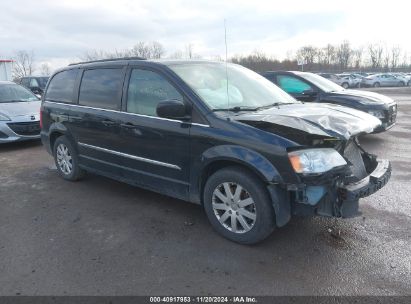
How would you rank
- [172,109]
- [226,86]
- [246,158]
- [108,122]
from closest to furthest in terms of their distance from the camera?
[246,158] < [172,109] < [226,86] < [108,122]

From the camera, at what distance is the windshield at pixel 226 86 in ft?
13.2

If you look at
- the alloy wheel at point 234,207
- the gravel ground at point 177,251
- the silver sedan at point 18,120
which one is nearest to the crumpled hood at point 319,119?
the alloy wheel at point 234,207

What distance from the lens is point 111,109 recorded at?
4719 millimetres

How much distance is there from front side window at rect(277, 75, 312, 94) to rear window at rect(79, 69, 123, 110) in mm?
5207

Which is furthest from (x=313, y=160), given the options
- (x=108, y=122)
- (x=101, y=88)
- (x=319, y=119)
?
(x=101, y=88)

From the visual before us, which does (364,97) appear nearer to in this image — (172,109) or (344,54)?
(172,109)

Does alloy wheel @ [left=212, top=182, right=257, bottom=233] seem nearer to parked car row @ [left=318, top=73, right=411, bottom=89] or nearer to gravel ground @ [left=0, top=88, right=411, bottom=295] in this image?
gravel ground @ [left=0, top=88, right=411, bottom=295]

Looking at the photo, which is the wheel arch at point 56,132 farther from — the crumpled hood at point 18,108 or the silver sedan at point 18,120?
the crumpled hood at point 18,108

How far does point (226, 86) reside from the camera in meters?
4.32

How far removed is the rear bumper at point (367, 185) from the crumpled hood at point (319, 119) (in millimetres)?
426

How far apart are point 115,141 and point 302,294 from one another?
9.56 ft

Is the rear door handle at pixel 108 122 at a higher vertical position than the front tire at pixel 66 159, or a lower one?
higher

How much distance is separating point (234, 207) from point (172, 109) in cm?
114

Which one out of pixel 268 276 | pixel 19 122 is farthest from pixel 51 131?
pixel 268 276
